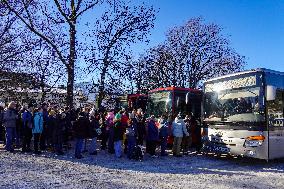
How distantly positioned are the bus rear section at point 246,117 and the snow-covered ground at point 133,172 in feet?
2.19

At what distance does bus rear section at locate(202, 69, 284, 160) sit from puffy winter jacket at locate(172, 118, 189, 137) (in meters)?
1.63

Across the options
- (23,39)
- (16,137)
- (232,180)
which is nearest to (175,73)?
(23,39)

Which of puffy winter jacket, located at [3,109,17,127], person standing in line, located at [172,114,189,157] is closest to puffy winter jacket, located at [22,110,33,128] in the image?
puffy winter jacket, located at [3,109,17,127]

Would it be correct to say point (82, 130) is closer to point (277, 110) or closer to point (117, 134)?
point (117, 134)

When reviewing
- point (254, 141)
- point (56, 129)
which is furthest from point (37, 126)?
point (254, 141)

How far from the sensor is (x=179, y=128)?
47.6ft

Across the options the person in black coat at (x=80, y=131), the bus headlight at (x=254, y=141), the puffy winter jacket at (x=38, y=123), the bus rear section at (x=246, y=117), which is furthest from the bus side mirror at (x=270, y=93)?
the puffy winter jacket at (x=38, y=123)

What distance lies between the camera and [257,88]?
11.5 meters

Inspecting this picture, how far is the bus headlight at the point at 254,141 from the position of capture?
11.1 metres

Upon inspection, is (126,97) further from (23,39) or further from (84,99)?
(23,39)

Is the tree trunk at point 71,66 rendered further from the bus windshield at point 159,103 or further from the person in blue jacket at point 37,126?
the person in blue jacket at point 37,126

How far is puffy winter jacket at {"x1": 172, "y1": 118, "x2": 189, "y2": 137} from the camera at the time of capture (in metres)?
14.4

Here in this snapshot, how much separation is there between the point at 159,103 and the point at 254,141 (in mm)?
6996

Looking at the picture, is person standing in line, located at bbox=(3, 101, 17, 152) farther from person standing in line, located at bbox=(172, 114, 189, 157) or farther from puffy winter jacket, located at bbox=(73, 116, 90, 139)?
person standing in line, located at bbox=(172, 114, 189, 157)
